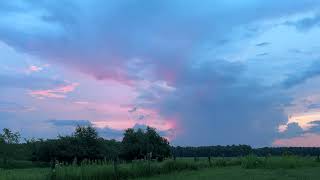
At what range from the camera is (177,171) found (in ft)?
124

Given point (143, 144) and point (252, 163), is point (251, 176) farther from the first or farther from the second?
point (143, 144)

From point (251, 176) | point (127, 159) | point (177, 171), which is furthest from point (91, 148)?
point (251, 176)

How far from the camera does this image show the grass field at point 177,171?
28.9m

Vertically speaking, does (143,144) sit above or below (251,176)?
above

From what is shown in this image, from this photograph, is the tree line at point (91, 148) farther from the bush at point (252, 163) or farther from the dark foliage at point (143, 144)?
the bush at point (252, 163)

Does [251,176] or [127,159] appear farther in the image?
[127,159]

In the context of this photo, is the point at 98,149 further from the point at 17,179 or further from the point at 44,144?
the point at 17,179

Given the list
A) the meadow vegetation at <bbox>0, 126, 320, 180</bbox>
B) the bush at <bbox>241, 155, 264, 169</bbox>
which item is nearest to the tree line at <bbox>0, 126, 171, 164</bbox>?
the meadow vegetation at <bbox>0, 126, 320, 180</bbox>

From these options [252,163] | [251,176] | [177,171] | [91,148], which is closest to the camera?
[251,176]

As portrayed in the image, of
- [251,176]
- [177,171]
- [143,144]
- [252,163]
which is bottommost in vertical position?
[251,176]

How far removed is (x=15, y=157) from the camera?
71.6m

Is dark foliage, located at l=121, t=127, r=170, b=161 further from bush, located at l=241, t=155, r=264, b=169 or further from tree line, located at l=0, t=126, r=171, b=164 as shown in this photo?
bush, located at l=241, t=155, r=264, b=169

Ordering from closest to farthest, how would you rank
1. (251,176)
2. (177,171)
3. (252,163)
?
(251,176)
(177,171)
(252,163)

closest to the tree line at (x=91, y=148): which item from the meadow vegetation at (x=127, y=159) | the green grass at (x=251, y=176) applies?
the meadow vegetation at (x=127, y=159)
